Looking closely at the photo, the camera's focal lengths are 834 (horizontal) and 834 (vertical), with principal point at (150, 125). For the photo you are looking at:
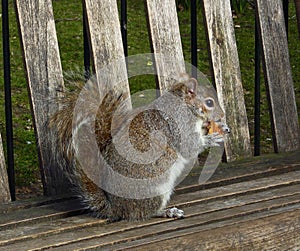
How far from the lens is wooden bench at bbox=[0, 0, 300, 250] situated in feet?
8.72

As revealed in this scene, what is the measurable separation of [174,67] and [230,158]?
463 mm

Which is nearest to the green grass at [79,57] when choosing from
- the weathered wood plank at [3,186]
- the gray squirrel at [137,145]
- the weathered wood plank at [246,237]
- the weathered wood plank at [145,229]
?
the weathered wood plank at [3,186]

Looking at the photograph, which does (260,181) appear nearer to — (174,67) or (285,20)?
(174,67)

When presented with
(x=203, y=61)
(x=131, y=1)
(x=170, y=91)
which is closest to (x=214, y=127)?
(x=170, y=91)

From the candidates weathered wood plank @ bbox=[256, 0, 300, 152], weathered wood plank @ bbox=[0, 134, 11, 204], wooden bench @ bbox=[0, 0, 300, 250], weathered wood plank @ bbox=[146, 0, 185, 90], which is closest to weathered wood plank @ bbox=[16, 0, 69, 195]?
wooden bench @ bbox=[0, 0, 300, 250]

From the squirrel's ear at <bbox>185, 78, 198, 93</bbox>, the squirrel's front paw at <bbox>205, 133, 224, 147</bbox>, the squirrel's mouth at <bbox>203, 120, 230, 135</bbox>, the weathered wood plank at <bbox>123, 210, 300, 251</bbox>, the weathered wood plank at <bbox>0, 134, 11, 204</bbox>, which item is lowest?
the weathered wood plank at <bbox>123, 210, 300, 251</bbox>

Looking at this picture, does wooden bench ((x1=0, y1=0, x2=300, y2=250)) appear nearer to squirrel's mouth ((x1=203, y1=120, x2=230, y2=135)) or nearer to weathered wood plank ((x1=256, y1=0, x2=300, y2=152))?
weathered wood plank ((x1=256, y1=0, x2=300, y2=152))

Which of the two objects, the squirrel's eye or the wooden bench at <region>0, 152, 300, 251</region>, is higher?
the squirrel's eye

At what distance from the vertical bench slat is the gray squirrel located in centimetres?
30

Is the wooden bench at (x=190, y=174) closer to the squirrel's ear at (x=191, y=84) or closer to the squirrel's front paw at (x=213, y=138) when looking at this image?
the squirrel's front paw at (x=213, y=138)

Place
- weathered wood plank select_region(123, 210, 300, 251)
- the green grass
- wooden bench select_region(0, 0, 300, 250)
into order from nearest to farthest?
weathered wood plank select_region(123, 210, 300, 251)
wooden bench select_region(0, 0, 300, 250)
the green grass

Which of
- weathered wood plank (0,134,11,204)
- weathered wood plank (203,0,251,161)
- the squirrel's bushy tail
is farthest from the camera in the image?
weathered wood plank (203,0,251,161)

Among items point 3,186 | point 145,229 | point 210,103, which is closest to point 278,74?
point 210,103

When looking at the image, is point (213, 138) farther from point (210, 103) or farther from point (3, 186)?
point (3, 186)
